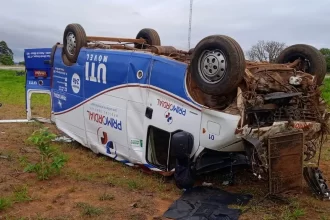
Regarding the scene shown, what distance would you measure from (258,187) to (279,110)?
4.20 ft

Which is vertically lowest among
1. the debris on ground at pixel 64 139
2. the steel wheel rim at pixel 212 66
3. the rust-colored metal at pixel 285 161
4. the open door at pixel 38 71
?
the debris on ground at pixel 64 139

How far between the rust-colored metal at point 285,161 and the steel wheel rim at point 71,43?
4.21 meters

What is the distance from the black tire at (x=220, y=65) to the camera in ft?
15.7

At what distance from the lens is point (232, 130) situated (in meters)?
4.91

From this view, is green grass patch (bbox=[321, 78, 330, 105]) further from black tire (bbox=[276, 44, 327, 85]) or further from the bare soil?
the bare soil

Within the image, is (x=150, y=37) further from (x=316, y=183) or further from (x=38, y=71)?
(x=316, y=183)

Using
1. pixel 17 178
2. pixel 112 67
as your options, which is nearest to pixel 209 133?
pixel 112 67

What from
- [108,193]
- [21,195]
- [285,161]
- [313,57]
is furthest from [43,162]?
[313,57]

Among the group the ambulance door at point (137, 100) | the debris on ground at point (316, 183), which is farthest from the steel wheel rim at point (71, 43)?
the debris on ground at point (316, 183)

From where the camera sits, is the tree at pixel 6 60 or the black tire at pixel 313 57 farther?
the tree at pixel 6 60

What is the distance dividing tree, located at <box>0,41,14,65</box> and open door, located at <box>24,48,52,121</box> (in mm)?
55615

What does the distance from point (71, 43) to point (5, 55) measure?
5830cm

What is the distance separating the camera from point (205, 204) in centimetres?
509

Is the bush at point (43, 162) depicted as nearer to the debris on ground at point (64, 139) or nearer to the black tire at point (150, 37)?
the debris on ground at point (64, 139)
